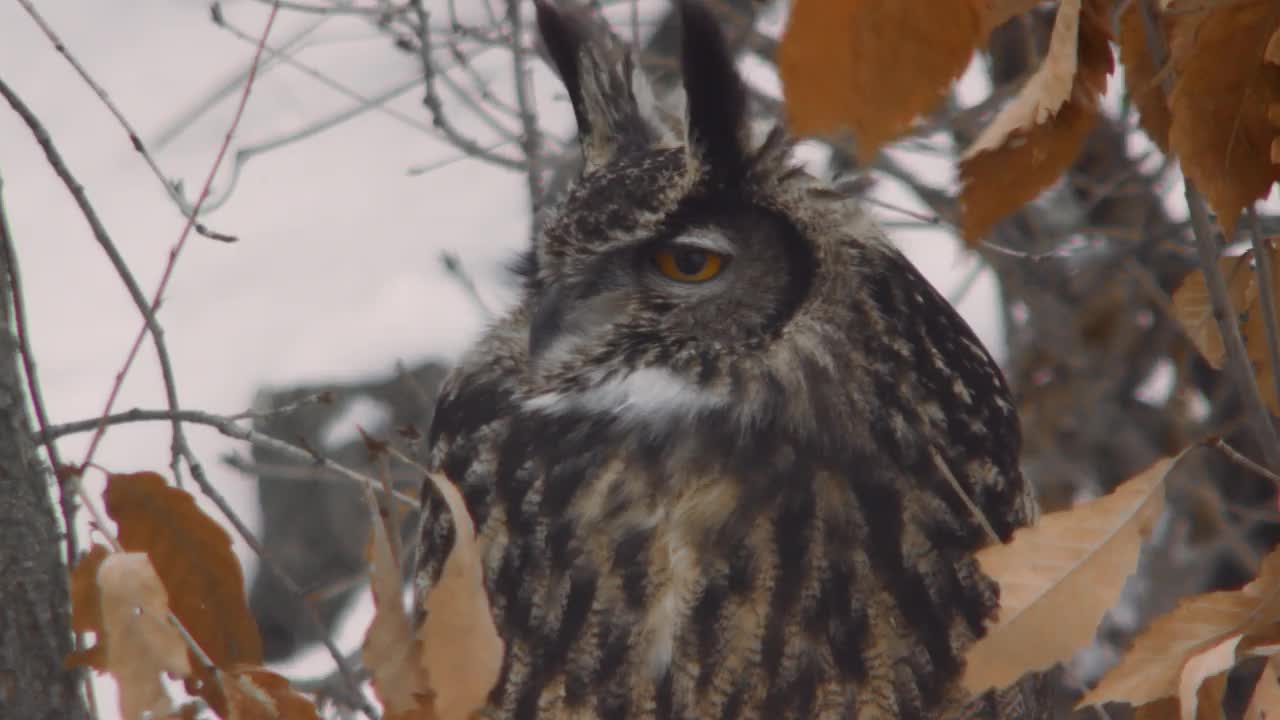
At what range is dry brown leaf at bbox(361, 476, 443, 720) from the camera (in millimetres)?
1243

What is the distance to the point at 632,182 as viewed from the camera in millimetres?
2068

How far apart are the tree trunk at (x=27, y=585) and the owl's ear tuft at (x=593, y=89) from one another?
1.00 meters

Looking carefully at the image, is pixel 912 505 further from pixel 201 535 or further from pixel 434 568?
pixel 201 535

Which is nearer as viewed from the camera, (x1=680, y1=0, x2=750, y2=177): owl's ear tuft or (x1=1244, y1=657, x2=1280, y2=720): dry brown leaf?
(x1=1244, y1=657, x2=1280, y2=720): dry brown leaf

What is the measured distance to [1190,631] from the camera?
120 cm

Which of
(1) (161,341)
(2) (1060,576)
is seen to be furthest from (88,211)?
(2) (1060,576)

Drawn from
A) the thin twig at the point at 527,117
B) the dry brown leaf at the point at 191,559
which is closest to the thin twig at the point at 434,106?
the thin twig at the point at 527,117

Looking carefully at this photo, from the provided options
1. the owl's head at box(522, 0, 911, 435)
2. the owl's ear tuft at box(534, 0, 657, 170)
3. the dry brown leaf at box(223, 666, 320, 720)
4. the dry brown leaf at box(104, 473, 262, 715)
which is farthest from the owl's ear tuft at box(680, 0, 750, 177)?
the dry brown leaf at box(223, 666, 320, 720)

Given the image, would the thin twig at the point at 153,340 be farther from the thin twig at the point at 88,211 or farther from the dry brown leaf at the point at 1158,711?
the dry brown leaf at the point at 1158,711

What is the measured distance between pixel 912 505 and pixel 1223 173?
0.79 metres

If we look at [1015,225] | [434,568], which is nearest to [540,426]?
[434,568]

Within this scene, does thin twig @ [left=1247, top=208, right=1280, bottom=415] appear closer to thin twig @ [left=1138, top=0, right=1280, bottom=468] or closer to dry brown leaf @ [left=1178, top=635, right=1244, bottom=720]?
thin twig @ [left=1138, top=0, right=1280, bottom=468]

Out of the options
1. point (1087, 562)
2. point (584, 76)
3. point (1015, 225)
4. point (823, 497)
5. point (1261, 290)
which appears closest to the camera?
point (1087, 562)

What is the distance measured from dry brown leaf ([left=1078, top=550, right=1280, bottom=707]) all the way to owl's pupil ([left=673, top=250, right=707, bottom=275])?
0.95 m
